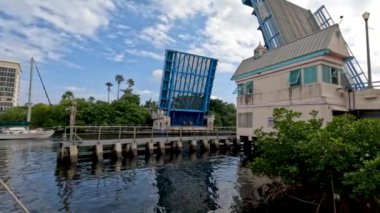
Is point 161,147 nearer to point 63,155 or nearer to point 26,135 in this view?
point 63,155

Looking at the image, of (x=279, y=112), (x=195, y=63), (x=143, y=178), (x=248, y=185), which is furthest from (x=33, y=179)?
(x=195, y=63)

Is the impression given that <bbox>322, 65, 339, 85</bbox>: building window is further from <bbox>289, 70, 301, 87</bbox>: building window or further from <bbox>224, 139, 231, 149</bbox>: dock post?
<bbox>224, 139, 231, 149</bbox>: dock post

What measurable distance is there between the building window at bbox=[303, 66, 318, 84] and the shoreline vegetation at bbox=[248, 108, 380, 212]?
7533 millimetres

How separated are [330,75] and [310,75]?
1.02 m

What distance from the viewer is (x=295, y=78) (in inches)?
611

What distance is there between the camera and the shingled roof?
46.9 ft

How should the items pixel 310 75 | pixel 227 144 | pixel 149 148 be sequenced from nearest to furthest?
pixel 310 75, pixel 149 148, pixel 227 144

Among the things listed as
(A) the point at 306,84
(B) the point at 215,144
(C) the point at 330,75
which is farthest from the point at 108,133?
(C) the point at 330,75

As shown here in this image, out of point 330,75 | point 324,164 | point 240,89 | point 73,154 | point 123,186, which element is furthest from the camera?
point 240,89

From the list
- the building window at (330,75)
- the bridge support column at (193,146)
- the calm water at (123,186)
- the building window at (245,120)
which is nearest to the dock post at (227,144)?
the bridge support column at (193,146)

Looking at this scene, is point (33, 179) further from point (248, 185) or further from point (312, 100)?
point (312, 100)

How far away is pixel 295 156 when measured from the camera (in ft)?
23.0

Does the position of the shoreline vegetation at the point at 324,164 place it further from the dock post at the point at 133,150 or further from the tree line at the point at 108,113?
the tree line at the point at 108,113

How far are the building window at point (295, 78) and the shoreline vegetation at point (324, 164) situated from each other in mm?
8137
